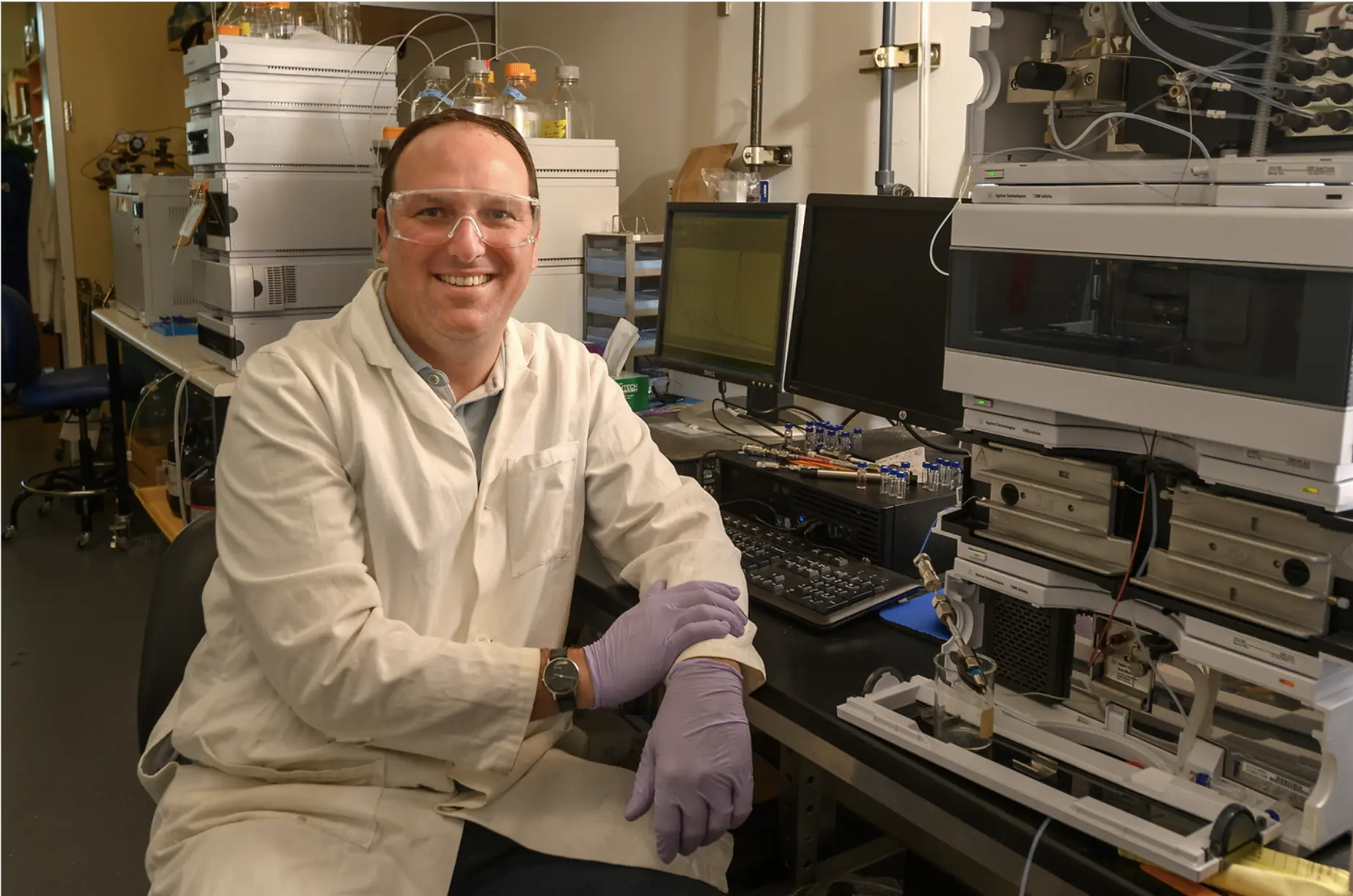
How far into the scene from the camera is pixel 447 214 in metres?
1.49

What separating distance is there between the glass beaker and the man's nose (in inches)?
31.1

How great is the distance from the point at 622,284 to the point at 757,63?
62 cm

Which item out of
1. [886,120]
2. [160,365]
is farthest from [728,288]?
[160,365]

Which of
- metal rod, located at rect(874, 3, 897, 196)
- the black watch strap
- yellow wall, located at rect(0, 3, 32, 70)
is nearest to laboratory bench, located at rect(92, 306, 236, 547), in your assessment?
metal rod, located at rect(874, 3, 897, 196)

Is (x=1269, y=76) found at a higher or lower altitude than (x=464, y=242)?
higher

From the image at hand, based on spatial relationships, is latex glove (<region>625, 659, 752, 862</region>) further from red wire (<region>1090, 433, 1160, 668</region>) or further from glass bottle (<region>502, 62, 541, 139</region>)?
glass bottle (<region>502, 62, 541, 139</region>)

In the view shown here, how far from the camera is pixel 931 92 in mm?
2234

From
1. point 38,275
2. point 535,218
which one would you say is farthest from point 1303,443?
point 38,275

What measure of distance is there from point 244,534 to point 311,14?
268 cm

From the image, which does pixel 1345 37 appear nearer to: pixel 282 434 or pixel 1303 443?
pixel 1303 443

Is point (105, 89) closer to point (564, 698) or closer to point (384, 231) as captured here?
point (384, 231)

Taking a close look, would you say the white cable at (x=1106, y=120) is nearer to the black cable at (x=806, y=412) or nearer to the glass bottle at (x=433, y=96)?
the black cable at (x=806, y=412)

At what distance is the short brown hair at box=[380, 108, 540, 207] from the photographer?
1.51 m

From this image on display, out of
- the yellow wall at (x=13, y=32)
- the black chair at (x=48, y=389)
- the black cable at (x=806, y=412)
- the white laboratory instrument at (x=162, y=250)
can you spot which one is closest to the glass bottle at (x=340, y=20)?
the white laboratory instrument at (x=162, y=250)
